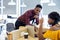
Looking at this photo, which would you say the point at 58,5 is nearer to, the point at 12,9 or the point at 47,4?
the point at 47,4

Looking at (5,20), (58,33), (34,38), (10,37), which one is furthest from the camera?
(5,20)

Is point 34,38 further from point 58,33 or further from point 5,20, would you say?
point 5,20

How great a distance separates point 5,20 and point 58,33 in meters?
4.12

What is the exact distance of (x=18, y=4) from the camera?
21.1ft

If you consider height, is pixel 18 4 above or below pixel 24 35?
above

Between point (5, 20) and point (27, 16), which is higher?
point (27, 16)

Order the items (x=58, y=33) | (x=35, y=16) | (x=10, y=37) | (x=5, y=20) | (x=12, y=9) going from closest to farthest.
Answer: (x=58, y=33) < (x=10, y=37) < (x=35, y=16) < (x=5, y=20) < (x=12, y=9)

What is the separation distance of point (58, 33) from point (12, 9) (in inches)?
176

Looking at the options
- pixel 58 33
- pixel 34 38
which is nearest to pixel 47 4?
pixel 34 38

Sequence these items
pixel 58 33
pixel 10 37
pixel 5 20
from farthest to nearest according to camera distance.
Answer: pixel 5 20
pixel 10 37
pixel 58 33

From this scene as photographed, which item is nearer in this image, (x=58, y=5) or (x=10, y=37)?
(x=10, y=37)

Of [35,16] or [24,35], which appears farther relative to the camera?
[35,16]

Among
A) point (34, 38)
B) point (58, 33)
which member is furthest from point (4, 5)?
point (58, 33)

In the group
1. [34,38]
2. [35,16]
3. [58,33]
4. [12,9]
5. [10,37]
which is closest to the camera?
[58,33]
